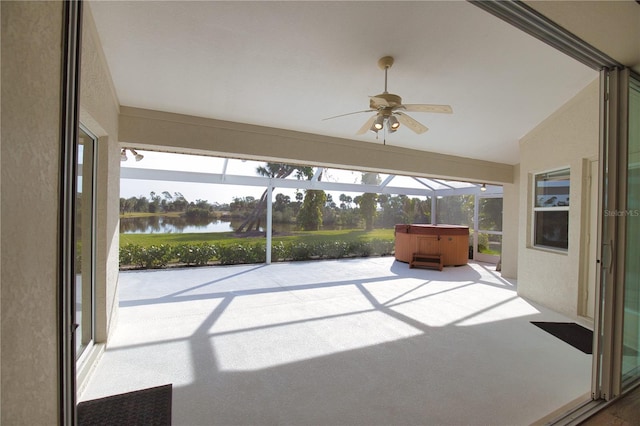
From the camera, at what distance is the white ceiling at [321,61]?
246 cm

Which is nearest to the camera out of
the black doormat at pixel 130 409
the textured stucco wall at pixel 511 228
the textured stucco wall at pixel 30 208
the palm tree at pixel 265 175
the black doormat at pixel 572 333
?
the textured stucco wall at pixel 30 208

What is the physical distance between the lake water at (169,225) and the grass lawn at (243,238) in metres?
0.11

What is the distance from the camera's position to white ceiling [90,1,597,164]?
2.46 m

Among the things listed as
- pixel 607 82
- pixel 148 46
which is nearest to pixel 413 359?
pixel 607 82

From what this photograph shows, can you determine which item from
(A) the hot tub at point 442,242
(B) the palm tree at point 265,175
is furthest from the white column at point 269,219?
(A) the hot tub at point 442,242

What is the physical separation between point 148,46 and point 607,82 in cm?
373

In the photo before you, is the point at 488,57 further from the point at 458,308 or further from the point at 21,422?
the point at 21,422

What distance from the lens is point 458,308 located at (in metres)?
4.43

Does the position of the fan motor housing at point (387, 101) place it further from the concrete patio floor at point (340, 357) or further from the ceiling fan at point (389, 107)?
the concrete patio floor at point (340, 357)

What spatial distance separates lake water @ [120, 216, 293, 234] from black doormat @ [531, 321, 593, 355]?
6990 mm

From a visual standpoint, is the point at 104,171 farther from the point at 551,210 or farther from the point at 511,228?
the point at 511,228

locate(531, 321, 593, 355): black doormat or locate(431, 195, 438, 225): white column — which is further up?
locate(431, 195, 438, 225): white column

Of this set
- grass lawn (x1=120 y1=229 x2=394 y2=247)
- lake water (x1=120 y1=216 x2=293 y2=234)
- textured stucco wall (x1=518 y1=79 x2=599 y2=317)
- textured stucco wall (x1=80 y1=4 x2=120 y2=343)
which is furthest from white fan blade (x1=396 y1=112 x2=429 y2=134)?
lake water (x1=120 y1=216 x2=293 y2=234)

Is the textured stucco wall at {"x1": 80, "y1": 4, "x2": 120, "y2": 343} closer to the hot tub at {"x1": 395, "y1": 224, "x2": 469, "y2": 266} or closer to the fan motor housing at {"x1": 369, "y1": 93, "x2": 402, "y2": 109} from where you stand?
the fan motor housing at {"x1": 369, "y1": 93, "x2": 402, "y2": 109}
